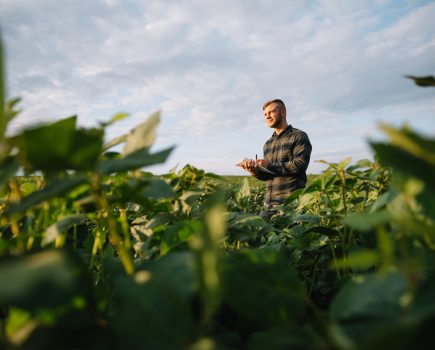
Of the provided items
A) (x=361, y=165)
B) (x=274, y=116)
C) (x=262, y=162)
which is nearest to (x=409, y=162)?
(x=361, y=165)

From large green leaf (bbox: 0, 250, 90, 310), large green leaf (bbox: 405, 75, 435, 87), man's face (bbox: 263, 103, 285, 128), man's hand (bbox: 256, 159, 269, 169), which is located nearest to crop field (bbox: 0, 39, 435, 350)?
large green leaf (bbox: 0, 250, 90, 310)

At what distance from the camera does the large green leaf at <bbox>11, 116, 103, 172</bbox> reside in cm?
30

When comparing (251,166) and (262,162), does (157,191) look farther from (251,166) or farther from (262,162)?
(262,162)

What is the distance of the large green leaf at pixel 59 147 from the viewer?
0.97 ft

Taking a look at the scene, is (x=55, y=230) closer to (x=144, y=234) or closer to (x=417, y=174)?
(x=144, y=234)

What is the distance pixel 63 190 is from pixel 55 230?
0.46 ft

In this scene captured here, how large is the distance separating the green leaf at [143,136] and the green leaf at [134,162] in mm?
21

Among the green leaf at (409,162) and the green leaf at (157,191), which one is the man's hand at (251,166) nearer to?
the green leaf at (157,191)

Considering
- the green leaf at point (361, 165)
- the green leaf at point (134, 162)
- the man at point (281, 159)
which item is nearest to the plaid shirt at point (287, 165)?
the man at point (281, 159)

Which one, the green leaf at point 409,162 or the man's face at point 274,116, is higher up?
the man's face at point 274,116

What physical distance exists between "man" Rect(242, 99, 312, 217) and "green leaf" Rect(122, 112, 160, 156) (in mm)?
3165

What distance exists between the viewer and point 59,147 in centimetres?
31

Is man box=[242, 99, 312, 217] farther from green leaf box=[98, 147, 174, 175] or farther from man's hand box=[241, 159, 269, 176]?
green leaf box=[98, 147, 174, 175]

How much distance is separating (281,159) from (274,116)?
68cm
